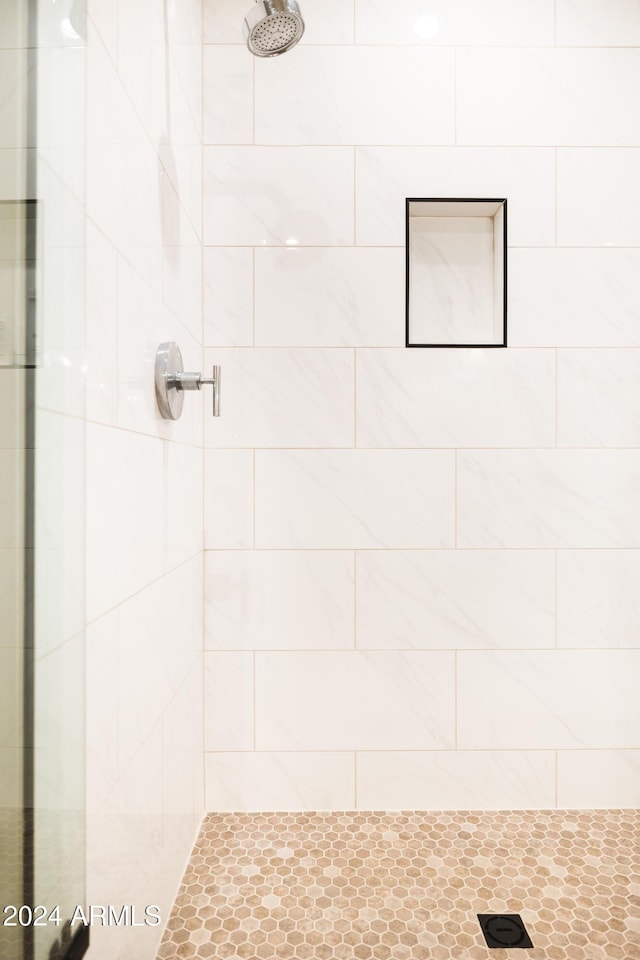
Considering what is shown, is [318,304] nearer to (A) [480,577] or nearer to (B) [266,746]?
(A) [480,577]

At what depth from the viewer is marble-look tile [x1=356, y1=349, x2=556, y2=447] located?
1.47 m

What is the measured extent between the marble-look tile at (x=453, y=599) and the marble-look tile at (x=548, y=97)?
3.31ft

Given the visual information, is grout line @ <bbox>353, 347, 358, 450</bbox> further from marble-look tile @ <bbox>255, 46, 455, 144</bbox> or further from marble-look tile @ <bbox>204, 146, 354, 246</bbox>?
marble-look tile @ <bbox>255, 46, 455, 144</bbox>

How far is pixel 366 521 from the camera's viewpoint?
1477 mm

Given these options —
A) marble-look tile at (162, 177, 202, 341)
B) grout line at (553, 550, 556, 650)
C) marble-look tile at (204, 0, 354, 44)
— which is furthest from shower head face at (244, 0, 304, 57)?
grout line at (553, 550, 556, 650)

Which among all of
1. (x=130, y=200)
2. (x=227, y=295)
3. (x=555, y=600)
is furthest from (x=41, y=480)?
(x=555, y=600)

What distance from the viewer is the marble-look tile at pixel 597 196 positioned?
1479 millimetres

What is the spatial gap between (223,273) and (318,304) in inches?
9.4

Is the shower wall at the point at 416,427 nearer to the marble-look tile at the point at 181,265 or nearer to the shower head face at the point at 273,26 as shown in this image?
the marble-look tile at the point at 181,265

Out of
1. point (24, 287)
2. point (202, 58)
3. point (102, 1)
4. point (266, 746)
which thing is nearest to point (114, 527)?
point (24, 287)

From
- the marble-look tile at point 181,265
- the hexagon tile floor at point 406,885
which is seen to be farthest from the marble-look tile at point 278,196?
the hexagon tile floor at point 406,885

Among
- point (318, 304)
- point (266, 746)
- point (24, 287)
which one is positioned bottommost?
point (266, 746)

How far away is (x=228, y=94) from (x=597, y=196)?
91 centimetres

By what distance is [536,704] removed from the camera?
1478 millimetres
